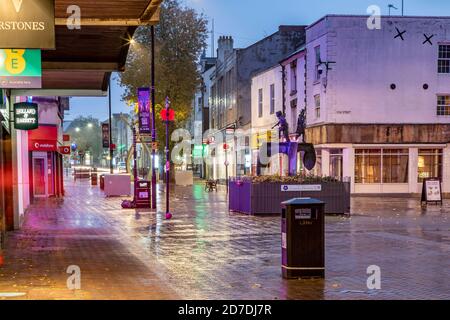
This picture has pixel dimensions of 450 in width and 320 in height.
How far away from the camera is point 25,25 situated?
27.9ft

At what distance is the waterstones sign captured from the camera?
8.45 m

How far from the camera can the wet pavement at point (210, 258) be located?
8.91m

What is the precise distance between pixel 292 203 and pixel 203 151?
179 ft

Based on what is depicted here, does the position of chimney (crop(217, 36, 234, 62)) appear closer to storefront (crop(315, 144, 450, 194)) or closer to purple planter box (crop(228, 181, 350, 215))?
storefront (crop(315, 144, 450, 194))

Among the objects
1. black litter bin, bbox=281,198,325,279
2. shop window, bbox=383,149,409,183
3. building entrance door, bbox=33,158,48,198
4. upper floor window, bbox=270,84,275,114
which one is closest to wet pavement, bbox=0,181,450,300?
black litter bin, bbox=281,198,325,279

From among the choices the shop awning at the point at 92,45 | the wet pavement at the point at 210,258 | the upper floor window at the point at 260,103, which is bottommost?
the wet pavement at the point at 210,258

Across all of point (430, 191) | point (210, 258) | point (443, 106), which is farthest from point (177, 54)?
point (210, 258)

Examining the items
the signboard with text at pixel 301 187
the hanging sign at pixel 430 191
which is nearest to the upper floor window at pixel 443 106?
the hanging sign at pixel 430 191

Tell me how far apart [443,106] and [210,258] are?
27.4 m

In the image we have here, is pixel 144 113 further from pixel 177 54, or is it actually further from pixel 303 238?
pixel 177 54

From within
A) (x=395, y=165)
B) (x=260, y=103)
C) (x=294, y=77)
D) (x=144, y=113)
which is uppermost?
(x=294, y=77)

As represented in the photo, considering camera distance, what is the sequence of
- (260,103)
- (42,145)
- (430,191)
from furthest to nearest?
(260,103) < (42,145) < (430,191)

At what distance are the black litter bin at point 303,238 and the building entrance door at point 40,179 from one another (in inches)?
1053

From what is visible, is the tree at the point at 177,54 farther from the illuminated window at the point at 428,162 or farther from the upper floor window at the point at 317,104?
the illuminated window at the point at 428,162
